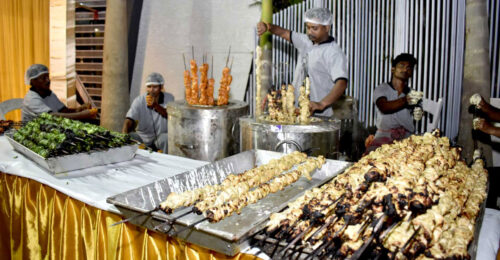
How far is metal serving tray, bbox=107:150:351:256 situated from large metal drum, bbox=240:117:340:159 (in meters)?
0.22

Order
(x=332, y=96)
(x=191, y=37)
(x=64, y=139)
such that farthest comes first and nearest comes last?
(x=191, y=37) → (x=332, y=96) → (x=64, y=139)

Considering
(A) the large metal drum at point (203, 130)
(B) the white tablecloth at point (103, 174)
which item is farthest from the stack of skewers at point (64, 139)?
(A) the large metal drum at point (203, 130)

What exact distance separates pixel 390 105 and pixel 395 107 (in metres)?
0.07

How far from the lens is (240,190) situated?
224cm

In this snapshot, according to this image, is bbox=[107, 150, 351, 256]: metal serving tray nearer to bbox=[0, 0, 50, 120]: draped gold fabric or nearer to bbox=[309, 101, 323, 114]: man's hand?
bbox=[309, 101, 323, 114]: man's hand

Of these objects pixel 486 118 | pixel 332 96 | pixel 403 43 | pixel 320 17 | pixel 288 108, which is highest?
pixel 320 17

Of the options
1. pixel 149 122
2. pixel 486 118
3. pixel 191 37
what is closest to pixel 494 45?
pixel 486 118

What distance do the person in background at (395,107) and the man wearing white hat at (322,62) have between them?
0.61 metres

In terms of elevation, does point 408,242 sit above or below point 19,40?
below

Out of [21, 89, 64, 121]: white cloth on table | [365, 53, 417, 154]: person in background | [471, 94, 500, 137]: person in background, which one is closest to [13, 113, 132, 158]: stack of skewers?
[21, 89, 64, 121]: white cloth on table

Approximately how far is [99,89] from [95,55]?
3.26 feet

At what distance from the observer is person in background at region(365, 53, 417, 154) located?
4.56 meters

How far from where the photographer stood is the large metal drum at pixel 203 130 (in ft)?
13.7

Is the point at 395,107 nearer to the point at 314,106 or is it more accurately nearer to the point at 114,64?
→ the point at 314,106
